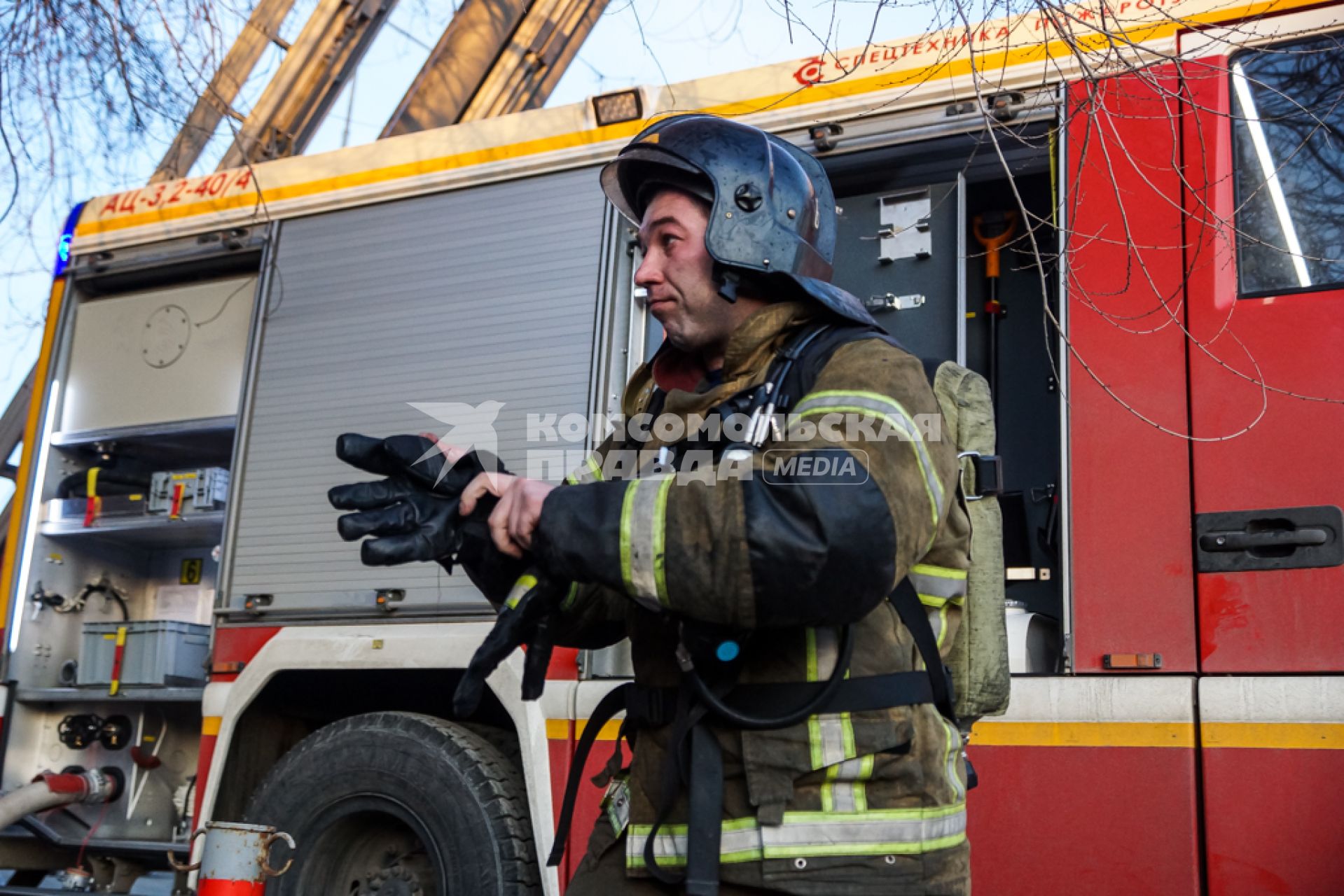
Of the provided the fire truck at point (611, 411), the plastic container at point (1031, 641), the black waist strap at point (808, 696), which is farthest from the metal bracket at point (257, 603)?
the black waist strap at point (808, 696)

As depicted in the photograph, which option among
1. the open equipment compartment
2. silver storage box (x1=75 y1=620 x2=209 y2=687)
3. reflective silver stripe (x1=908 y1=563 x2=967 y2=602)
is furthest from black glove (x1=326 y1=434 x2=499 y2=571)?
silver storage box (x1=75 y1=620 x2=209 y2=687)

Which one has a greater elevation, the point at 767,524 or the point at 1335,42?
the point at 1335,42

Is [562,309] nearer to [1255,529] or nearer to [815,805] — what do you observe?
[1255,529]

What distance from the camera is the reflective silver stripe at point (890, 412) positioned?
1.69 meters

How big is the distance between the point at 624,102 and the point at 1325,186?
6.89ft

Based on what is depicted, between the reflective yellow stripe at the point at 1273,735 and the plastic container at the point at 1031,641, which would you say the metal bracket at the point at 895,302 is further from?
the reflective yellow stripe at the point at 1273,735

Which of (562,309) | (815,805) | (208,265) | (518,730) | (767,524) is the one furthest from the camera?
(208,265)

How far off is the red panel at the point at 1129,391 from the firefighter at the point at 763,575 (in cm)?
116

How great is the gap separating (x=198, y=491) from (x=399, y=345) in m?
1.12

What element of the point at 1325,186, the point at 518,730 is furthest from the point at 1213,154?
the point at 518,730

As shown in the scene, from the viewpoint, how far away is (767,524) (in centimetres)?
153

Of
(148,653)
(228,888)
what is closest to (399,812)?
(228,888)

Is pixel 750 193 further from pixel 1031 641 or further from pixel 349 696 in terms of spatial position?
pixel 349 696

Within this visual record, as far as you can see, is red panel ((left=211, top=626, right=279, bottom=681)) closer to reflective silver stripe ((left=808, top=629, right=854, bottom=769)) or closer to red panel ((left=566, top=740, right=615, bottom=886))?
red panel ((left=566, top=740, right=615, bottom=886))
